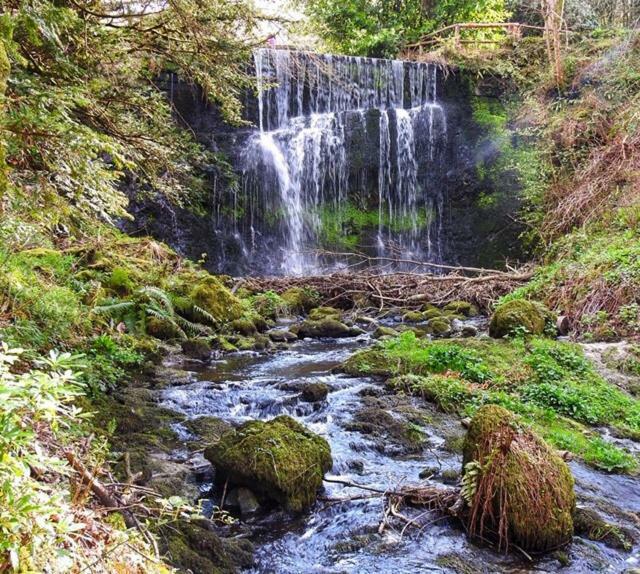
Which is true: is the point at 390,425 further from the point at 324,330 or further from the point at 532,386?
the point at 324,330

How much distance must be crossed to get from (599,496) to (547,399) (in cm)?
195

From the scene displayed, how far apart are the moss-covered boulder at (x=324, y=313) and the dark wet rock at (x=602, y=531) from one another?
7.84 metres

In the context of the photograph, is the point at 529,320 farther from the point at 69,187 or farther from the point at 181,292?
the point at 69,187

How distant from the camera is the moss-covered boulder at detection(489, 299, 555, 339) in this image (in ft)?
28.5

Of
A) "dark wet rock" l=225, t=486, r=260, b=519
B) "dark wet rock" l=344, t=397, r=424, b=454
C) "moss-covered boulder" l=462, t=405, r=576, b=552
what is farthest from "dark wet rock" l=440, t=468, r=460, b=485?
"dark wet rock" l=225, t=486, r=260, b=519

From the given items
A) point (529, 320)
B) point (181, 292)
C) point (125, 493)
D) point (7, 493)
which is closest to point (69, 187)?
point (125, 493)

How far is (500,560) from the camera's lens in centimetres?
357

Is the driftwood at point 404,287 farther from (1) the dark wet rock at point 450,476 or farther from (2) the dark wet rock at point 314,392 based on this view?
(1) the dark wet rock at point 450,476

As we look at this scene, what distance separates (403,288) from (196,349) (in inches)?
254

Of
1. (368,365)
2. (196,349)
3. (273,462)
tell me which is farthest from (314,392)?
(196,349)

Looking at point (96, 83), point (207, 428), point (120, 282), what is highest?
point (96, 83)

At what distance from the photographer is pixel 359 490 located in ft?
14.5

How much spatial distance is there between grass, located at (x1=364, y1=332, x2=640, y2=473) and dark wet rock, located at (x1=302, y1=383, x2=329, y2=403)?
1007mm

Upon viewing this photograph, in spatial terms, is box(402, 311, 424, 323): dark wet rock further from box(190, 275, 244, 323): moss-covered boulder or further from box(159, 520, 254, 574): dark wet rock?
box(159, 520, 254, 574): dark wet rock
